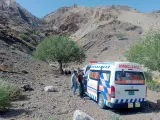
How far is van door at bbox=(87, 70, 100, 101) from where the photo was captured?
1166cm

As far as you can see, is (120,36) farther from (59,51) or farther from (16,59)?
(16,59)

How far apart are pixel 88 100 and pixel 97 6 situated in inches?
3198

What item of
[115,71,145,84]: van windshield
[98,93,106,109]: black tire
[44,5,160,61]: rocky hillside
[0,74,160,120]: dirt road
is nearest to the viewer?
[0,74,160,120]: dirt road

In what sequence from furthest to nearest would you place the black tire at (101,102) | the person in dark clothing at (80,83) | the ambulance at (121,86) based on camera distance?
the person in dark clothing at (80,83) → the black tire at (101,102) → the ambulance at (121,86)

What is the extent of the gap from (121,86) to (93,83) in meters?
2.35

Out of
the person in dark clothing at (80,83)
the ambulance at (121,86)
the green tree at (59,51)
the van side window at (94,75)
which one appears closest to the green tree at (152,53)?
the ambulance at (121,86)

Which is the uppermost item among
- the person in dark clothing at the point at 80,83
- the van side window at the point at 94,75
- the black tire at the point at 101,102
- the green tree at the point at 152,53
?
the green tree at the point at 152,53

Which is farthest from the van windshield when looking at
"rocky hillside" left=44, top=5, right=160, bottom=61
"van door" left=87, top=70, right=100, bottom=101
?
"rocky hillside" left=44, top=5, right=160, bottom=61

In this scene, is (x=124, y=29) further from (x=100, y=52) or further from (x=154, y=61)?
(x=154, y=61)

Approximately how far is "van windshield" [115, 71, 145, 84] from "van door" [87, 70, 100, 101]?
61.4 inches

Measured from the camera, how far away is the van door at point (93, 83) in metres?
11.7

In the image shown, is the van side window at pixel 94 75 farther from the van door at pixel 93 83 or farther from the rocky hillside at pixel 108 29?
the rocky hillside at pixel 108 29

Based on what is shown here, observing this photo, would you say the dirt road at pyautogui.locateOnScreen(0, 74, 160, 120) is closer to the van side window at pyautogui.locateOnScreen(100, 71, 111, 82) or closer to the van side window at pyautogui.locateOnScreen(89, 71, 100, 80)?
the van side window at pyautogui.locateOnScreen(89, 71, 100, 80)

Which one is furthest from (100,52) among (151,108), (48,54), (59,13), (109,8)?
(59,13)
